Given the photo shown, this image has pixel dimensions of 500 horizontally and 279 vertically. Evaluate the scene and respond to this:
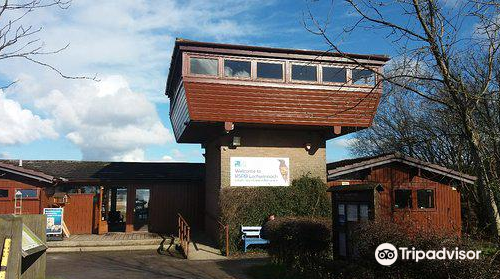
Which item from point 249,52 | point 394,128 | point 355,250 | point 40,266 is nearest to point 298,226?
point 355,250

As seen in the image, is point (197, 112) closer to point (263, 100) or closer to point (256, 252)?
point (263, 100)

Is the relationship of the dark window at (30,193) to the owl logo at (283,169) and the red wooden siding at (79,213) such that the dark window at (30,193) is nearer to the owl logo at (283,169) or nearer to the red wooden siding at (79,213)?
the red wooden siding at (79,213)

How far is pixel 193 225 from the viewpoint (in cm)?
2302

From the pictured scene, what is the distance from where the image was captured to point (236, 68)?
16359 mm

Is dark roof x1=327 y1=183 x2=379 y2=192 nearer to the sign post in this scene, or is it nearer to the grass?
the grass

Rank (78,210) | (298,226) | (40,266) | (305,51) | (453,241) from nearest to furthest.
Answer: (453,241)
(40,266)
(298,226)
(305,51)
(78,210)

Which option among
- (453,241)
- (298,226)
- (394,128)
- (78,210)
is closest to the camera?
(453,241)

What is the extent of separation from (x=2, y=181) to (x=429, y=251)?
20.2 metres

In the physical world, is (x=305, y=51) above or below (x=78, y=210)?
above

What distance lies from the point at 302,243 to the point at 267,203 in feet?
20.0

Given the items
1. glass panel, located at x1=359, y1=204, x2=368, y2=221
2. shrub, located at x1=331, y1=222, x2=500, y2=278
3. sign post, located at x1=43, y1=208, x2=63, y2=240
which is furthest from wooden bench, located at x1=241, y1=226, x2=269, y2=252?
sign post, located at x1=43, y1=208, x2=63, y2=240

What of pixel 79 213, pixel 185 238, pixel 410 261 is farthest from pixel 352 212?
pixel 79 213

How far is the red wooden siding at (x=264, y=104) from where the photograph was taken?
15.7 metres

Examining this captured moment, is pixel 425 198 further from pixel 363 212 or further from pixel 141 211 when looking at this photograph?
pixel 141 211
